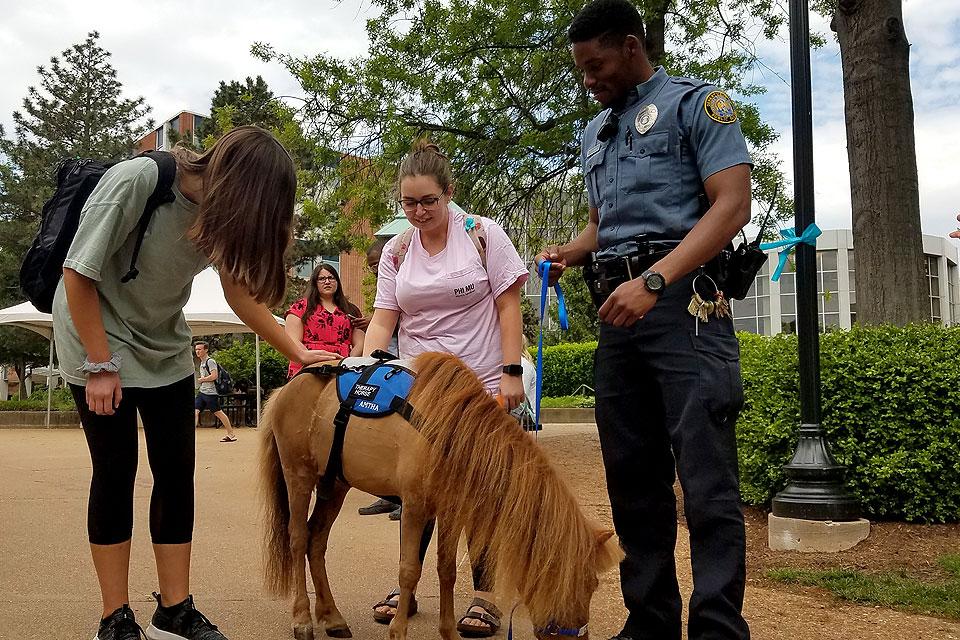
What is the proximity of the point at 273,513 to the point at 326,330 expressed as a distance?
3.19 m

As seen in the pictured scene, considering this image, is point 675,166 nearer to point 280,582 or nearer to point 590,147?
point 590,147

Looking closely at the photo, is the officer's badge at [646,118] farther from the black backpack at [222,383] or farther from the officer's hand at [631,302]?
the black backpack at [222,383]

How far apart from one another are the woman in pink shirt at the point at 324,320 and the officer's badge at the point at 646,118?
4130 millimetres

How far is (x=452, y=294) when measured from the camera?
3.61 m

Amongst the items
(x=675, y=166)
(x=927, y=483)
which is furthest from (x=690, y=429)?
(x=927, y=483)

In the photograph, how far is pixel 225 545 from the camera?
17.7 feet

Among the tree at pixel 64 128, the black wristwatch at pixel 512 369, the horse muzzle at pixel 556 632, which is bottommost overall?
the horse muzzle at pixel 556 632

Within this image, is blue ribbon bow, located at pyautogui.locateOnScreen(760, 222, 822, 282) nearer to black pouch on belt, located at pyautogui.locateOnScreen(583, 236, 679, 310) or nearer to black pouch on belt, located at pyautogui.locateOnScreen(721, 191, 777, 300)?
black pouch on belt, located at pyautogui.locateOnScreen(721, 191, 777, 300)

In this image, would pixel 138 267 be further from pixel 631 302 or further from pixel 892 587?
pixel 892 587

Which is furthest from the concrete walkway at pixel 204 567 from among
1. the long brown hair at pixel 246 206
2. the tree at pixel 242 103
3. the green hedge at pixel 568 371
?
the tree at pixel 242 103

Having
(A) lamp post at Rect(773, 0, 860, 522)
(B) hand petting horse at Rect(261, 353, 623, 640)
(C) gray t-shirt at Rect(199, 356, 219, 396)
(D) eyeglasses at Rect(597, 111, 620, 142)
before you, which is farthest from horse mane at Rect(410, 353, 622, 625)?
(C) gray t-shirt at Rect(199, 356, 219, 396)

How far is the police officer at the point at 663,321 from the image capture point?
2.64 meters

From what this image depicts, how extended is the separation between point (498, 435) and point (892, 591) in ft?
8.36

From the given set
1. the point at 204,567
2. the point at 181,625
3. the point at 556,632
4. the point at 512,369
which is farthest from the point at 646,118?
the point at 204,567
